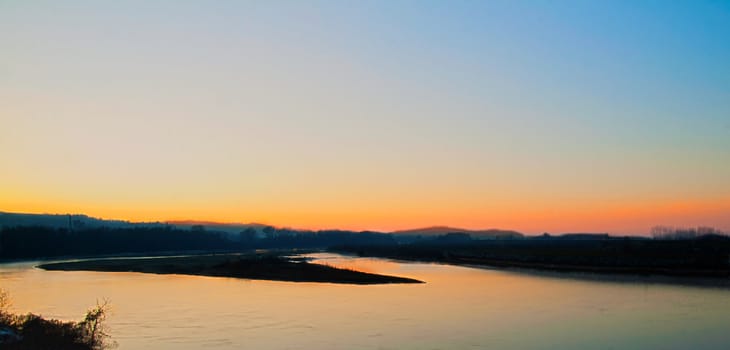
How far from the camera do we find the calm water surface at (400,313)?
25703mm

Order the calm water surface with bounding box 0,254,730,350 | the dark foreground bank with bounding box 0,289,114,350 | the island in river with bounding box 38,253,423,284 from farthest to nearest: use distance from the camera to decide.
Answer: the island in river with bounding box 38,253,423,284
the calm water surface with bounding box 0,254,730,350
the dark foreground bank with bounding box 0,289,114,350

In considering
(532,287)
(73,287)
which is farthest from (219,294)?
(532,287)

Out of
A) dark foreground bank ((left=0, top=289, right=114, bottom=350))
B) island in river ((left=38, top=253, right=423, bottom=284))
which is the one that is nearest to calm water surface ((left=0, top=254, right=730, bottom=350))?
dark foreground bank ((left=0, top=289, right=114, bottom=350))

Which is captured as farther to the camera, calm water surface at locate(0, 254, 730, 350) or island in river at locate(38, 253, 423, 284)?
island in river at locate(38, 253, 423, 284)

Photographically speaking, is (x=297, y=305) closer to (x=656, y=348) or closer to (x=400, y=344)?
(x=400, y=344)

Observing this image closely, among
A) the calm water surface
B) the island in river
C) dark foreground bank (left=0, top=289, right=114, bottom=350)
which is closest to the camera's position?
dark foreground bank (left=0, top=289, right=114, bottom=350)

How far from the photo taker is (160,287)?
51344 mm

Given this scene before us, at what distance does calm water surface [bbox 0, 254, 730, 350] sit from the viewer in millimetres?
25703

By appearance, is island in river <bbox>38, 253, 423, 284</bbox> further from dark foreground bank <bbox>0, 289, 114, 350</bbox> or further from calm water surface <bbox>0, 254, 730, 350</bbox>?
dark foreground bank <bbox>0, 289, 114, 350</bbox>

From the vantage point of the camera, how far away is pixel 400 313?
3419 centimetres

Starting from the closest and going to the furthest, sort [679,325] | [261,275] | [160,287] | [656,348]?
[656,348] < [679,325] < [160,287] < [261,275]

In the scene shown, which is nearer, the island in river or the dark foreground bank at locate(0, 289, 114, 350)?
the dark foreground bank at locate(0, 289, 114, 350)

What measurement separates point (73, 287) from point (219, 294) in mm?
13319

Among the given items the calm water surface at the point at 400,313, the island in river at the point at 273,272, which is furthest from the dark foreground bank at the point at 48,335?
the island in river at the point at 273,272
